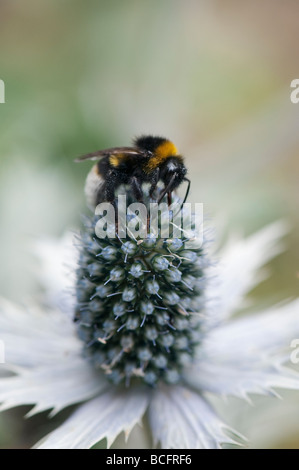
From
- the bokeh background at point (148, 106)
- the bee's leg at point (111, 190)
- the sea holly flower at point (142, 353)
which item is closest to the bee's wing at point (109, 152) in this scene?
the bee's leg at point (111, 190)

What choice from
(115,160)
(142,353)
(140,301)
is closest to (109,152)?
(115,160)

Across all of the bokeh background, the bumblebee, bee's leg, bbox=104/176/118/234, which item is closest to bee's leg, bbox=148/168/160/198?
the bumblebee

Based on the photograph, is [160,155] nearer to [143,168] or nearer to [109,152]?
[143,168]

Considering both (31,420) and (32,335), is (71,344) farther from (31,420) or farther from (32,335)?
(31,420)

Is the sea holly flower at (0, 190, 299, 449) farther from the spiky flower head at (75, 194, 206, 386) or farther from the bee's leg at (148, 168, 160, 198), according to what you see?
the bee's leg at (148, 168, 160, 198)
